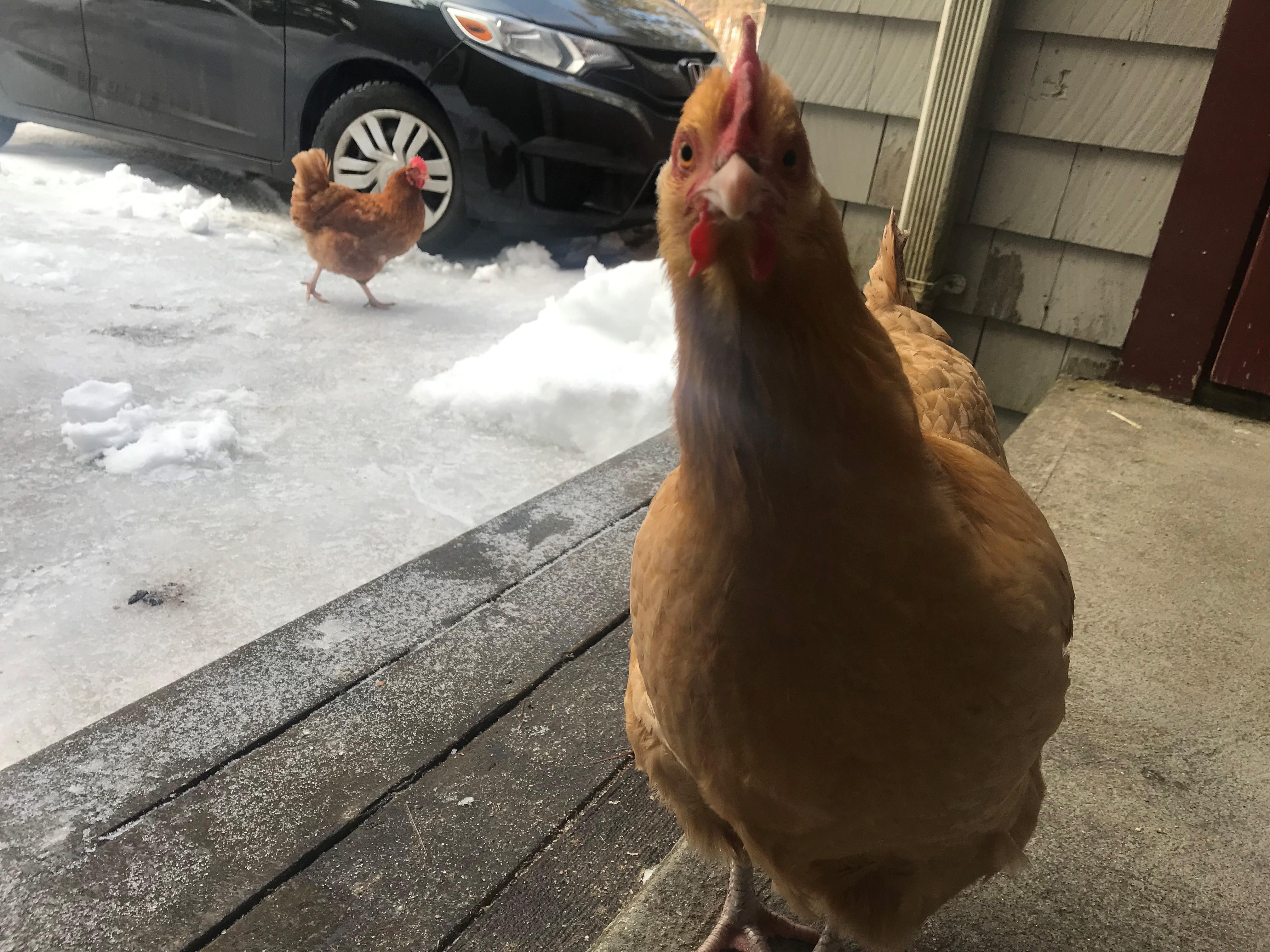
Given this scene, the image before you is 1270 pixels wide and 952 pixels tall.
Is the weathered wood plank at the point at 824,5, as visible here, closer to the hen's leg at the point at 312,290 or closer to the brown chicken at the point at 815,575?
the hen's leg at the point at 312,290

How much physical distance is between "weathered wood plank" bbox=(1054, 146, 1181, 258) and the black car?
1.17 m

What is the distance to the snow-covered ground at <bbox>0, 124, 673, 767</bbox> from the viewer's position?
5.65ft

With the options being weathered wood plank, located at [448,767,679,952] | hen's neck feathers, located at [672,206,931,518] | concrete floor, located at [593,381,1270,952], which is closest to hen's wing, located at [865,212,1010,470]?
hen's neck feathers, located at [672,206,931,518]

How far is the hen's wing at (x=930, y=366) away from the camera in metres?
1.24

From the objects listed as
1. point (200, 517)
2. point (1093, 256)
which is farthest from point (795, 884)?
point (1093, 256)

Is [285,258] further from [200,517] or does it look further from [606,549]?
[606,549]

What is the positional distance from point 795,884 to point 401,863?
544 mm

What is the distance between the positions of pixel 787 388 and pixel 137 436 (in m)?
2.03

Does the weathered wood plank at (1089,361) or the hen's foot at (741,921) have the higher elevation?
the weathered wood plank at (1089,361)

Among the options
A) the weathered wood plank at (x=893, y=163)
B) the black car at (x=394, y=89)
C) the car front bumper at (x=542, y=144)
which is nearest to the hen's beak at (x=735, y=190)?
Result: the black car at (x=394, y=89)

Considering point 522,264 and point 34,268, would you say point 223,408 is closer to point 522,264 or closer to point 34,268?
point 34,268

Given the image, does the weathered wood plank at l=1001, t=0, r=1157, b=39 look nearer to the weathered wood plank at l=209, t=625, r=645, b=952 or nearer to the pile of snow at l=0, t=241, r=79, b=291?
the weathered wood plank at l=209, t=625, r=645, b=952

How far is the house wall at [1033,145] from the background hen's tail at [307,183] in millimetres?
1678

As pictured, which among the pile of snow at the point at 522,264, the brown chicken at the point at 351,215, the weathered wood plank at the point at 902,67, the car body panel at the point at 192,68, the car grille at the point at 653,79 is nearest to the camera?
the car grille at the point at 653,79
